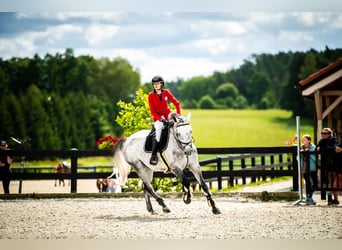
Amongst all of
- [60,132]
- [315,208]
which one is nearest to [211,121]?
[60,132]

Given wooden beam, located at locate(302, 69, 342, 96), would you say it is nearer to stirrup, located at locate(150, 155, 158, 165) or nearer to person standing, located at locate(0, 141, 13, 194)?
stirrup, located at locate(150, 155, 158, 165)

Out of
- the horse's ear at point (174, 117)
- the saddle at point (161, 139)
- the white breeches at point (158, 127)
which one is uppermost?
the horse's ear at point (174, 117)

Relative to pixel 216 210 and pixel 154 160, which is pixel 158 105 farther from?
pixel 216 210

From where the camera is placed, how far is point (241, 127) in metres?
15.9

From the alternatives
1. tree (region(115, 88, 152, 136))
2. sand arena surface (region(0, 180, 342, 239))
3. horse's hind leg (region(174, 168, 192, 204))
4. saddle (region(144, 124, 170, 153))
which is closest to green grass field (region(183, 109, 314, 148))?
tree (region(115, 88, 152, 136))

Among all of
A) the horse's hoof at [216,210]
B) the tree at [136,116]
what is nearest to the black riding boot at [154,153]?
the horse's hoof at [216,210]

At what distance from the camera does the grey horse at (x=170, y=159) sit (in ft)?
24.6

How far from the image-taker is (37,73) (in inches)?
554

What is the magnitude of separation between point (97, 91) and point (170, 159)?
1023 cm

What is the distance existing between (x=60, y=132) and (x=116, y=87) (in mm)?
3549

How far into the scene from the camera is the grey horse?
296 inches

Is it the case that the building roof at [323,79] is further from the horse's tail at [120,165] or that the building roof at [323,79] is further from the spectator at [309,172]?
the horse's tail at [120,165]

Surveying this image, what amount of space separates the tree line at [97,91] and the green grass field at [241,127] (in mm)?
238
